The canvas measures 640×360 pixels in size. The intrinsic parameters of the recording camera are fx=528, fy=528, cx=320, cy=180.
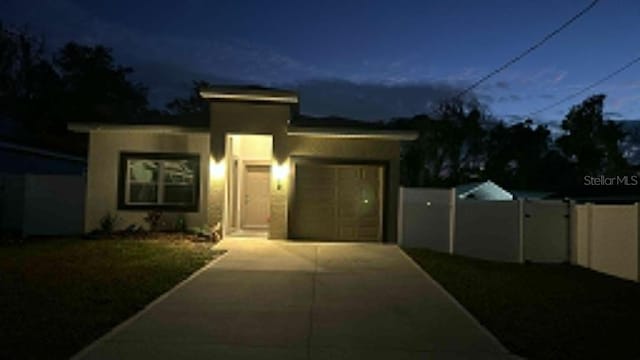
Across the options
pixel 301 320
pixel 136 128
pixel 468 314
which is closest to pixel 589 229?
pixel 468 314

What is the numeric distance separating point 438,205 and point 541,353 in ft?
29.3

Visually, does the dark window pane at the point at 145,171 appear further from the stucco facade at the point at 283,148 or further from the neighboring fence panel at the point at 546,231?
the neighboring fence panel at the point at 546,231

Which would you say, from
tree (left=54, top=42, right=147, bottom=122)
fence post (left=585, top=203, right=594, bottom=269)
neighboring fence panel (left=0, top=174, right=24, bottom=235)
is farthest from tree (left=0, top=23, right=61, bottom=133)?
fence post (left=585, top=203, right=594, bottom=269)

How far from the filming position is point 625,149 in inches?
1379

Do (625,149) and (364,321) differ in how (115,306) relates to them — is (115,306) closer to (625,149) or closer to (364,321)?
(364,321)

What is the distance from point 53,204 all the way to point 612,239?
1507 centimetres

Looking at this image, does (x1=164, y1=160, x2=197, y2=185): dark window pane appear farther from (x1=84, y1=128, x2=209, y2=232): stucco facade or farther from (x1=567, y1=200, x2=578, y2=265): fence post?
(x1=567, y1=200, x2=578, y2=265): fence post

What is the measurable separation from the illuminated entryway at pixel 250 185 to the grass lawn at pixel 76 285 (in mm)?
3126

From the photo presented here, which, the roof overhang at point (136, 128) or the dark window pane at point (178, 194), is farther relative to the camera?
the dark window pane at point (178, 194)

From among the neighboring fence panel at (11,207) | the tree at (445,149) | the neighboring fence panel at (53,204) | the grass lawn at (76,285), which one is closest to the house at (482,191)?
the tree at (445,149)

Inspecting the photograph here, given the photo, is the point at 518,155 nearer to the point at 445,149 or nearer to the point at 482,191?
the point at 445,149

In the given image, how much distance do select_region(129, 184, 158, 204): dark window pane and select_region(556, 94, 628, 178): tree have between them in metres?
27.5

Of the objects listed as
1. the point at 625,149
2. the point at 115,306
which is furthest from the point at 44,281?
the point at 625,149

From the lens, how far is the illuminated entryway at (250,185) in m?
16.0
